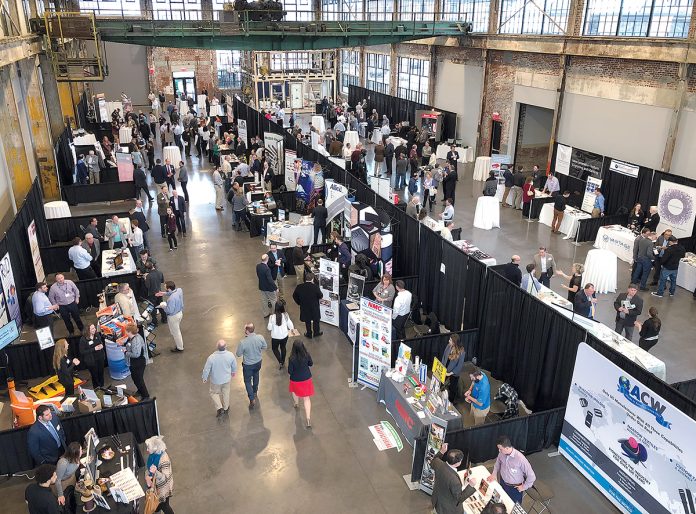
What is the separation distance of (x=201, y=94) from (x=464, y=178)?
80.8 ft

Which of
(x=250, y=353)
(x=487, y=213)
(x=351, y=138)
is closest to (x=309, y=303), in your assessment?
(x=250, y=353)

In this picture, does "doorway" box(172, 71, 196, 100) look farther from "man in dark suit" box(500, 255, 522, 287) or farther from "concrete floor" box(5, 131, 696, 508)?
"man in dark suit" box(500, 255, 522, 287)

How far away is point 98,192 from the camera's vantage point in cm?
1973

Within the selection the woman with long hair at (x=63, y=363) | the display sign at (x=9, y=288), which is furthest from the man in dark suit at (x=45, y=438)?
the display sign at (x=9, y=288)

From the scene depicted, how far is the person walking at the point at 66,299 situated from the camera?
10953 millimetres

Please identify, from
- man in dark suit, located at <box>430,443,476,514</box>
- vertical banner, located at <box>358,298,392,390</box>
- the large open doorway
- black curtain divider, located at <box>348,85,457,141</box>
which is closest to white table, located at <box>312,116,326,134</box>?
black curtain divider, located at <box>348,85,457,141</box>

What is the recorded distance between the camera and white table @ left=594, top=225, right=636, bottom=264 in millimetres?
14867

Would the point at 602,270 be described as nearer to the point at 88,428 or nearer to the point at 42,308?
the point at 88,428

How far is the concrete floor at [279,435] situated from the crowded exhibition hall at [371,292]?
4 cm

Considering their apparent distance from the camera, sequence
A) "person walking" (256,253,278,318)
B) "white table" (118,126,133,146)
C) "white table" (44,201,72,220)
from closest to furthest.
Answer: "person walking" (256,253,278,318), "white table" (44,201,72,220), "white table" (118,126,133,146)

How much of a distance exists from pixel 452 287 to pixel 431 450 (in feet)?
15.2

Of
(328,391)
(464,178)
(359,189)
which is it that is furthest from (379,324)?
(464,178)

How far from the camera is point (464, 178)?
2344 cm

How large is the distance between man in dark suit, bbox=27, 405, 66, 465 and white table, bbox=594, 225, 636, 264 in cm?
1354
